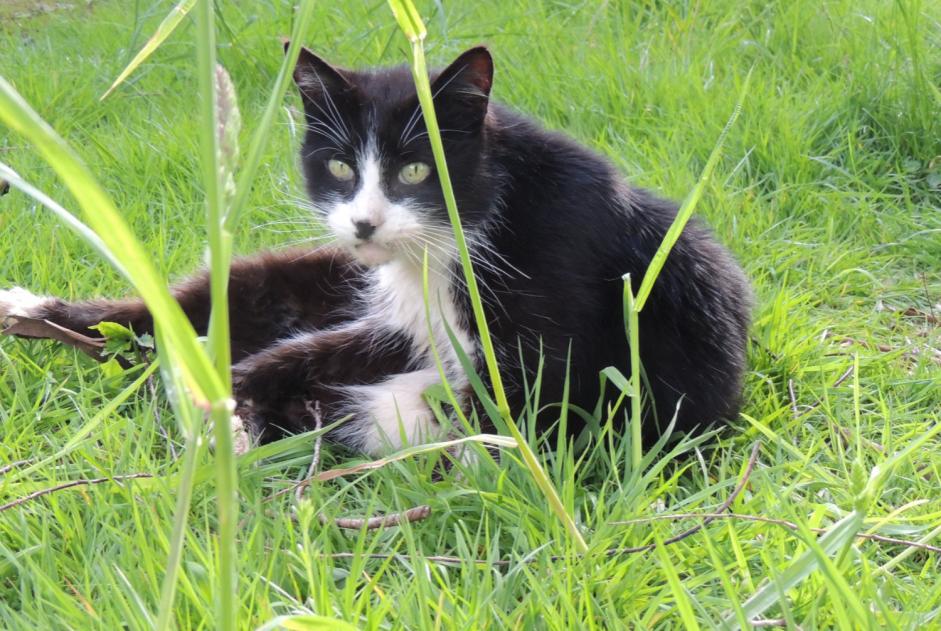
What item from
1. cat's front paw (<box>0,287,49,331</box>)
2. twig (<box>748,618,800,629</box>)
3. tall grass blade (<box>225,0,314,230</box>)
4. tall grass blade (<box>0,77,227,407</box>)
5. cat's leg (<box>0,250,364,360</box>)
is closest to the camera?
tall grass blade (<box>0,77,227,407</box>)

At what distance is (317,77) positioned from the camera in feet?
7.09

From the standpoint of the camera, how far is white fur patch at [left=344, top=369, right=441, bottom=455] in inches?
83.0

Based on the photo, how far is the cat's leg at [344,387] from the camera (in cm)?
217

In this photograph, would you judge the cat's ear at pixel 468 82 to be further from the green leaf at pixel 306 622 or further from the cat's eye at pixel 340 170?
the green leaf at pixel 306 622

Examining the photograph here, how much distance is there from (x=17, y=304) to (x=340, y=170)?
873 millimetres

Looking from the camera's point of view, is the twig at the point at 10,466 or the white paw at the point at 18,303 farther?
the white paw at the point at 18,303

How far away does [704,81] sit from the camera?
11.5 feet

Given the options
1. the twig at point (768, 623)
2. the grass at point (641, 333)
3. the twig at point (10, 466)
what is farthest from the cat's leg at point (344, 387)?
the twig at point (768, 623)

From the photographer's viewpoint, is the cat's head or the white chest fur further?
the white chest fur

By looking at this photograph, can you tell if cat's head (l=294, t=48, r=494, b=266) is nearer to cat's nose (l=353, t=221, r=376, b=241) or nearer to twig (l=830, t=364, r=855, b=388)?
cat's nose (l=353, t=221, r=376, b=241)

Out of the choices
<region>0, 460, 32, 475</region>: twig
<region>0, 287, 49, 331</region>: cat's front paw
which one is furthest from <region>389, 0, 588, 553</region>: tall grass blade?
<region>0, 287, 49, 331</region>: cat's front paw

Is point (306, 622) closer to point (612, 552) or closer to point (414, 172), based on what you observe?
point (612, 552)

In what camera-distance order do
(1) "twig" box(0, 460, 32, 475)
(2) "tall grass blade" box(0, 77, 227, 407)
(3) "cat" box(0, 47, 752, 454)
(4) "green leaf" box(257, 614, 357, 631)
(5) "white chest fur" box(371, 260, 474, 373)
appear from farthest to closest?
(5) "white chest fur" box(371, 260, 474, 373) → (3) "cat" box(0, 47, 752, 454) → (1) "twig" box(0, 460, 32, 475) → (4) "green leaf" box(257, 614, 357, 631) → (2) "tall grass blade" box(0, 77, 227, 407)

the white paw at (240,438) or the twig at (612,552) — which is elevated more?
the twig at (612,552)
